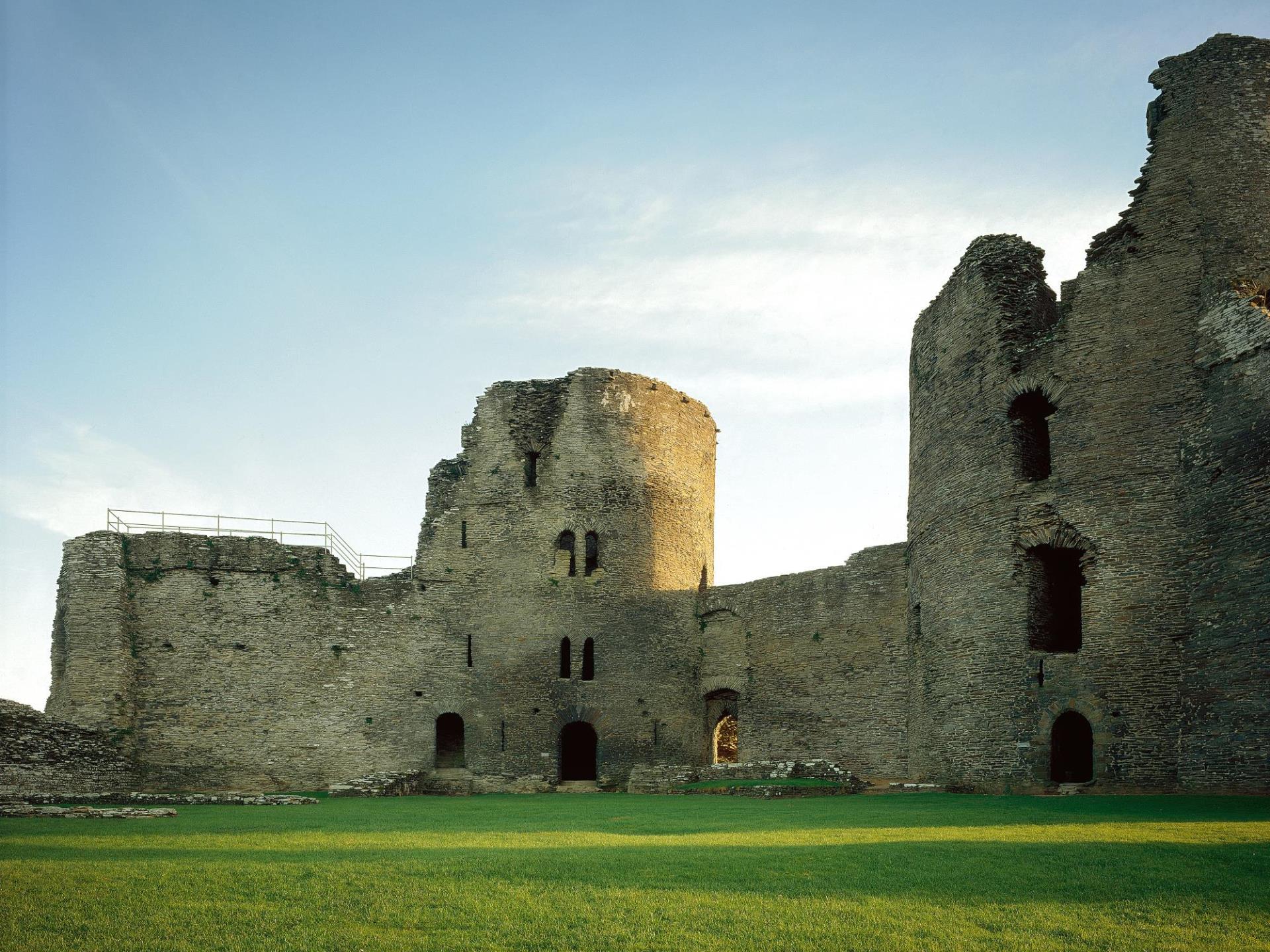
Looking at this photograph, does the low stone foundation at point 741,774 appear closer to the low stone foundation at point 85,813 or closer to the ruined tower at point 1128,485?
the ruined tower at point 1128,485

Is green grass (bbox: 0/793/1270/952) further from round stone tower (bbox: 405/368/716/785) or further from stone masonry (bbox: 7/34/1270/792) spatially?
round stone tower (bbox: 405/368/716/785)

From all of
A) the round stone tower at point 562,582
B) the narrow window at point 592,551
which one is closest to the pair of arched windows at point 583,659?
the round stone tower at point 562,582

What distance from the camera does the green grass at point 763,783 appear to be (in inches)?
865

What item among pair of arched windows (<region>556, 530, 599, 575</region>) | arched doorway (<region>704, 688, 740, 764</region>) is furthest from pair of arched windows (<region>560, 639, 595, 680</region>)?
arched doorway (<region>704, 688, 740, 764</region>)

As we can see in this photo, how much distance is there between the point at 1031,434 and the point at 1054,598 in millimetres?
2744

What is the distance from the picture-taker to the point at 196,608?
27.0 metres

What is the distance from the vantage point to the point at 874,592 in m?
25.1

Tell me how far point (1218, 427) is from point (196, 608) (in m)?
21.2

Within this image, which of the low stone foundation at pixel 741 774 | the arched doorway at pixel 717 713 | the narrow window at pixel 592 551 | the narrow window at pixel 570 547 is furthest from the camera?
the narrow window at pixel 592 551

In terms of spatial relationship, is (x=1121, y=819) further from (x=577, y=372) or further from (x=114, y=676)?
(x=114, y=676)

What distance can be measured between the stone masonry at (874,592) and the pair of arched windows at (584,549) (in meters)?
0.08

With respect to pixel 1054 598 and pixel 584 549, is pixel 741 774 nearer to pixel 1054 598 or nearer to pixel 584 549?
pixel 584 549

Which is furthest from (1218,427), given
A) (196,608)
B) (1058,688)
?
(196,608)

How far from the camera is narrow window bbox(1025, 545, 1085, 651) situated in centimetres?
1903
